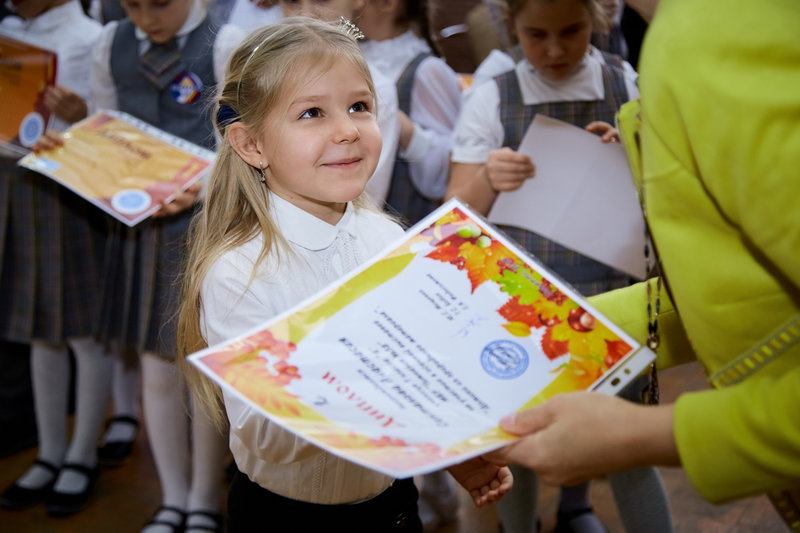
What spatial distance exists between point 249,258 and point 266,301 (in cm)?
7

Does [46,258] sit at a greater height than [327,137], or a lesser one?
lesser

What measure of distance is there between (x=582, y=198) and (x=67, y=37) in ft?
4.61

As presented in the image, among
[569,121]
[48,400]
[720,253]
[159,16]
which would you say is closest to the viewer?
[720,253]

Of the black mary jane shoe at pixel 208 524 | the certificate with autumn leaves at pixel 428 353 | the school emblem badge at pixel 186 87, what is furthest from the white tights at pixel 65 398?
the certificate with autumn leaves at pixel 428 353

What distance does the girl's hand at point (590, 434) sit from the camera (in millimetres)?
724

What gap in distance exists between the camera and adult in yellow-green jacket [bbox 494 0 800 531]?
0.66 meters

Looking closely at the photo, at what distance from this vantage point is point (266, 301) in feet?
3.25

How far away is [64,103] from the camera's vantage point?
1991mm

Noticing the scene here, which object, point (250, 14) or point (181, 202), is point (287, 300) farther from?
point (250, 14)

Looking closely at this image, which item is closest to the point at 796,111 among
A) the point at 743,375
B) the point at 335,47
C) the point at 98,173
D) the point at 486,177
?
the point at 743,375

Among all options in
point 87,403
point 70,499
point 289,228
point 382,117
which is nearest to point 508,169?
point 382,117

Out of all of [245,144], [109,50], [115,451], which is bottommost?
[115,451]

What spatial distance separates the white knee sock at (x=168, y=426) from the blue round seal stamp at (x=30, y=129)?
584 mm

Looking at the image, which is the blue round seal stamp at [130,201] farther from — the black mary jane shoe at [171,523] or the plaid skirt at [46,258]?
the black mary jane shoe at [171,523]
